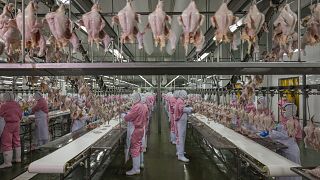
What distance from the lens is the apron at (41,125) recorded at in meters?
10.2

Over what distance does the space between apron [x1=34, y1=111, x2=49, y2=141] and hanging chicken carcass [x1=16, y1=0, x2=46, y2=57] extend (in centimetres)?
742

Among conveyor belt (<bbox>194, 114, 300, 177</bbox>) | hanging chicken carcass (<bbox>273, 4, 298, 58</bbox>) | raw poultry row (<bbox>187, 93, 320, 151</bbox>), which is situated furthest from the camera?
raw poultry row (<bbox>187, 93, 320, 151</bbox>)

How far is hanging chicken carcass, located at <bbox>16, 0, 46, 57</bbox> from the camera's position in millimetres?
3135

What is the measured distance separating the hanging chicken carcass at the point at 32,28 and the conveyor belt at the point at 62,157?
1.80 meters

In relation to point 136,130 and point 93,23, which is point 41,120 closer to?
point 136,130

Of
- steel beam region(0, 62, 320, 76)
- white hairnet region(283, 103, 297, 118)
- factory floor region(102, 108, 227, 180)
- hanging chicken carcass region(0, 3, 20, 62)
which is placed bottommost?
factory floor region(102, 108, 227, 180)

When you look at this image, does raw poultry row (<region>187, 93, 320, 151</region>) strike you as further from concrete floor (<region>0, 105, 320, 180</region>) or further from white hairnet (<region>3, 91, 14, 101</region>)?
white hairnet (<region>3, 91, 14, 101</region>)

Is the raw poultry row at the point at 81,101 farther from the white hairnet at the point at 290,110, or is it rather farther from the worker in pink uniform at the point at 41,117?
the white hairnet at the point at 290,110

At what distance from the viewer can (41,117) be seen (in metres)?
10.2

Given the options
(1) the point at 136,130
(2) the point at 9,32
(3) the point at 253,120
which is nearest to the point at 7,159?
(1) the point at 136,130

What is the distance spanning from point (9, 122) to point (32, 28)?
5941mm

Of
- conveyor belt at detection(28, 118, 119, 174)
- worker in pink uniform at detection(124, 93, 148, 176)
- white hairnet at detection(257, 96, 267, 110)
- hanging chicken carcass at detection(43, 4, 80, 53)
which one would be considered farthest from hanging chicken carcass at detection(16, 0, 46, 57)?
white hairnet at detection(257, 96, 267, 110)

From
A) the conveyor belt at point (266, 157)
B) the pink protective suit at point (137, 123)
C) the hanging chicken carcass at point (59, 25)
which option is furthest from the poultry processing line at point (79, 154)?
the conveyor belt at point (266, 157)

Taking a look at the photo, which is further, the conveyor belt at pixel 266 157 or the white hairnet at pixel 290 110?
the white hairnet at pixel 290 110
